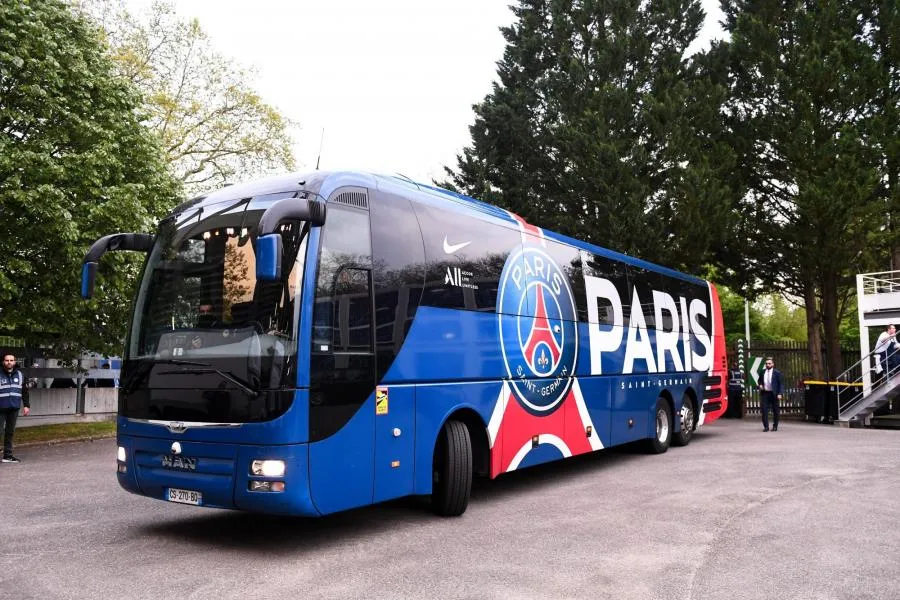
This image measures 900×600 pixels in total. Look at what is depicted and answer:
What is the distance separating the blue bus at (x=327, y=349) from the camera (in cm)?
603

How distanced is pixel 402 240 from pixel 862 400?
18363mm

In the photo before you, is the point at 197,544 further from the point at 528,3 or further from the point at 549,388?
the point at 528,3

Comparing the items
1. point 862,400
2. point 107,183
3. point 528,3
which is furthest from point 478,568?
point 528,3

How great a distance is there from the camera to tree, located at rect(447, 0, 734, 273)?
75.7 feet

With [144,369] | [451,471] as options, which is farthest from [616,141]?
[144,369]

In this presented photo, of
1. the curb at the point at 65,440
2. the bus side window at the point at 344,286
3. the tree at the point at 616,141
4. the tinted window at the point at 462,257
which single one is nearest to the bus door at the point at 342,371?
the bus side window at the point at 344,286

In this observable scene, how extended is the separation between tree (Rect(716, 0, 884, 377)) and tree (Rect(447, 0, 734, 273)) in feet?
4.82

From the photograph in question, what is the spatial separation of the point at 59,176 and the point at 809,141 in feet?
66.4

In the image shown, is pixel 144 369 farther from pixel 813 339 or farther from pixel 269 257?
pixel 813 339

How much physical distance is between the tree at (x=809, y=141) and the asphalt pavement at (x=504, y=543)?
13.5 m

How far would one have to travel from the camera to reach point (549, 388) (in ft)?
32.0

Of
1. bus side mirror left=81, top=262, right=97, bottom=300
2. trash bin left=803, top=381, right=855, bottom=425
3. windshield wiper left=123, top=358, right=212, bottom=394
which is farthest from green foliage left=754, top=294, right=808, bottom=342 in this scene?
windshield wiper left=123, top=358, right=212, bottom=394

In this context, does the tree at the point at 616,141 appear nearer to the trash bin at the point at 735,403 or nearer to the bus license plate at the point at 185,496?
the trash bin at the point at 735,403

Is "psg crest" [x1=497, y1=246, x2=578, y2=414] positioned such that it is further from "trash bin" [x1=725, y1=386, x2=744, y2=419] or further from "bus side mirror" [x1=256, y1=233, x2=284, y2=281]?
"trash bin" [x1=725, y1=386, x2=744, y2=419]
